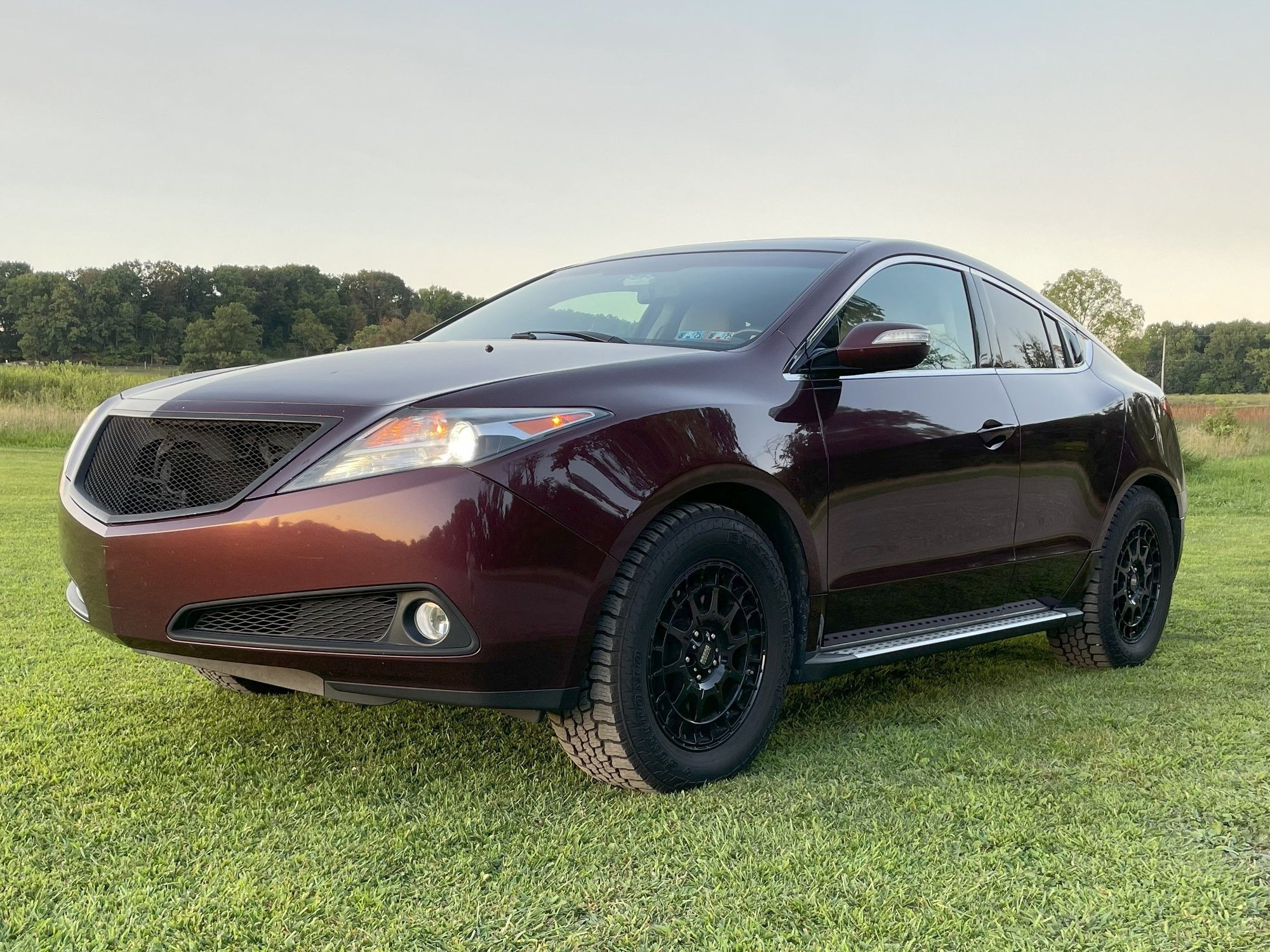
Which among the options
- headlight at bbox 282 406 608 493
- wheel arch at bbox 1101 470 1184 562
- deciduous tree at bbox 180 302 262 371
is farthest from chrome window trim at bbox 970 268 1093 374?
deciduous tree at bbox 180 302 262 371

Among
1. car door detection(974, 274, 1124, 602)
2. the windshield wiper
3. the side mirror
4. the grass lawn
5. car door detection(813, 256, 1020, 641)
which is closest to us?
the grass lawn

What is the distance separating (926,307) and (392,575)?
8.03 feet

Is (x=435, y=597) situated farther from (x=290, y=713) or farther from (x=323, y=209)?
(x=323, y=209)

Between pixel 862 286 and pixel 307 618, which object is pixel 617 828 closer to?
pixel 307 618

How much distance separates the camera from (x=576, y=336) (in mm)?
3893

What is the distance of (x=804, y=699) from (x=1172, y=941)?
2.05 meters

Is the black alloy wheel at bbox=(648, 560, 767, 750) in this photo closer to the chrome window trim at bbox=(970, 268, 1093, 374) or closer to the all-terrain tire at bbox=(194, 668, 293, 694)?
the all-terrain tire at bbox=(194, 668, 293, 694)

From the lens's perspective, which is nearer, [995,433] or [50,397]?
[995,433]

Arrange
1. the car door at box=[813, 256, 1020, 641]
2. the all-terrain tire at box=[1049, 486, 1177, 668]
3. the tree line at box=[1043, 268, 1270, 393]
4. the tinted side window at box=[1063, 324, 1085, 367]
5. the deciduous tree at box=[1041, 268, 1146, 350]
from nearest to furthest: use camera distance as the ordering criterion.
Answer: the car door at box=[813, 256, 1020, 641]
the all-terrain tire at box=[1049, 486, 1177, 668]
the tinted side window at box=[1063, 324, 1085, 367]
the deciduous tree at box=[1041, 268, 1146, 350]
the tree line at box=[1043, 268, 1270, 393]

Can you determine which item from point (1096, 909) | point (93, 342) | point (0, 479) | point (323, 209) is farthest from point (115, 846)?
point (93, 342)

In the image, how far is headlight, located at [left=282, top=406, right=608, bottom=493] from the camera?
272 centimetres

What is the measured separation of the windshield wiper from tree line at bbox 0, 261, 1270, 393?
2665 inches

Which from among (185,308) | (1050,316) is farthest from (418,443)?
(185,308)

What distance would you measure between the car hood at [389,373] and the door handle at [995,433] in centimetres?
128
